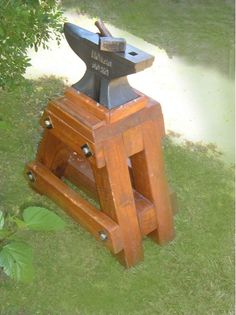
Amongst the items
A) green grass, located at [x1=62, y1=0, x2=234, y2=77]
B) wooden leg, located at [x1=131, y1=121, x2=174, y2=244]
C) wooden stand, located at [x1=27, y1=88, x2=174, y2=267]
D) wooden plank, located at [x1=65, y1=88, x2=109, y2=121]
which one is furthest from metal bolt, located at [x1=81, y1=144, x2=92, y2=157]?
green grass, located at [x1=62, y1=0, x2=234, y2=77]

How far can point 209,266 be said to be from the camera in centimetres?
201

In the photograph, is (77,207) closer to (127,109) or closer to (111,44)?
(127,109)

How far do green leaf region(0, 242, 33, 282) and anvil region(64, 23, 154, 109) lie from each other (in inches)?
26.5

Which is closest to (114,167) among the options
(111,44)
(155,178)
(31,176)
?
(155,178)

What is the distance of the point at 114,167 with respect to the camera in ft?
5.74

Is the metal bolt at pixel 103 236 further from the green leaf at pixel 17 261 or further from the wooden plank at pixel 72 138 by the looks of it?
the green leaf at pixel 17 261

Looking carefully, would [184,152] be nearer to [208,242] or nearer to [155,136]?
[208,242]

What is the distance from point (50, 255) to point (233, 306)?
76cm

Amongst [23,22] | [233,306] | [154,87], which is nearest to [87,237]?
[233,306]

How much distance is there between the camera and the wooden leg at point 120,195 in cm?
173

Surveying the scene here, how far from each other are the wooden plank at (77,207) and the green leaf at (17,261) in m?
0.65

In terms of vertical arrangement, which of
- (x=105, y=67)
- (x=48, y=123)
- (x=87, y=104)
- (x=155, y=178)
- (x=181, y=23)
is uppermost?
(x=105, y=67)

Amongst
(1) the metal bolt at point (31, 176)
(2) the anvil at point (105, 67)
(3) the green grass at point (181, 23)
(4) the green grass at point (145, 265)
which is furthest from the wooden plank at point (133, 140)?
(3) the green grass at point (181, 23)

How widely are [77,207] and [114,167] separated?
0.95 feet
